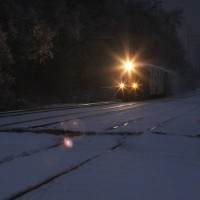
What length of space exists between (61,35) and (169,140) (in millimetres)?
24061

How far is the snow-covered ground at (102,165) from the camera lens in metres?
4.70

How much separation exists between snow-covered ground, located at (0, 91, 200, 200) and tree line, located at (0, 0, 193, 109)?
1278cm

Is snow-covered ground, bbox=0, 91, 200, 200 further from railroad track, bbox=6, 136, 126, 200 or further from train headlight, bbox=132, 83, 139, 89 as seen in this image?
train headlight, bbox=132, 83, 139, 89

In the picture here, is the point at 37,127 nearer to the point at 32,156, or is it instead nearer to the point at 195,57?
the point at 32,156

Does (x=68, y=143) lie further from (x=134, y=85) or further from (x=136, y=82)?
(x=136, y=82)

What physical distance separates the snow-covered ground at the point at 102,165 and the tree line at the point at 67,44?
12783mm

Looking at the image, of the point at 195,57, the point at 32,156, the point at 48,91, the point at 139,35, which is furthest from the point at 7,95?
the point at 195,57

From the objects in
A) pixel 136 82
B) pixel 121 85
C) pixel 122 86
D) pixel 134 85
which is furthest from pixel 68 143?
pixel 121 85

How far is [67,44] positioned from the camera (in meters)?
34.9

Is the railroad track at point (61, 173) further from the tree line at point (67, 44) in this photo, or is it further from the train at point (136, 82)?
the train at point (136, 82)

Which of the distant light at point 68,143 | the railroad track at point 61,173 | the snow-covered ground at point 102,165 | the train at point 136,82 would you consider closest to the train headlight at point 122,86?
the train at point 136,82

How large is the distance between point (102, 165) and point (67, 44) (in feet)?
96.2

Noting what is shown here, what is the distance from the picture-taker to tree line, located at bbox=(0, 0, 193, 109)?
2411 centimetres

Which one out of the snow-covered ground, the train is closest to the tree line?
the train
